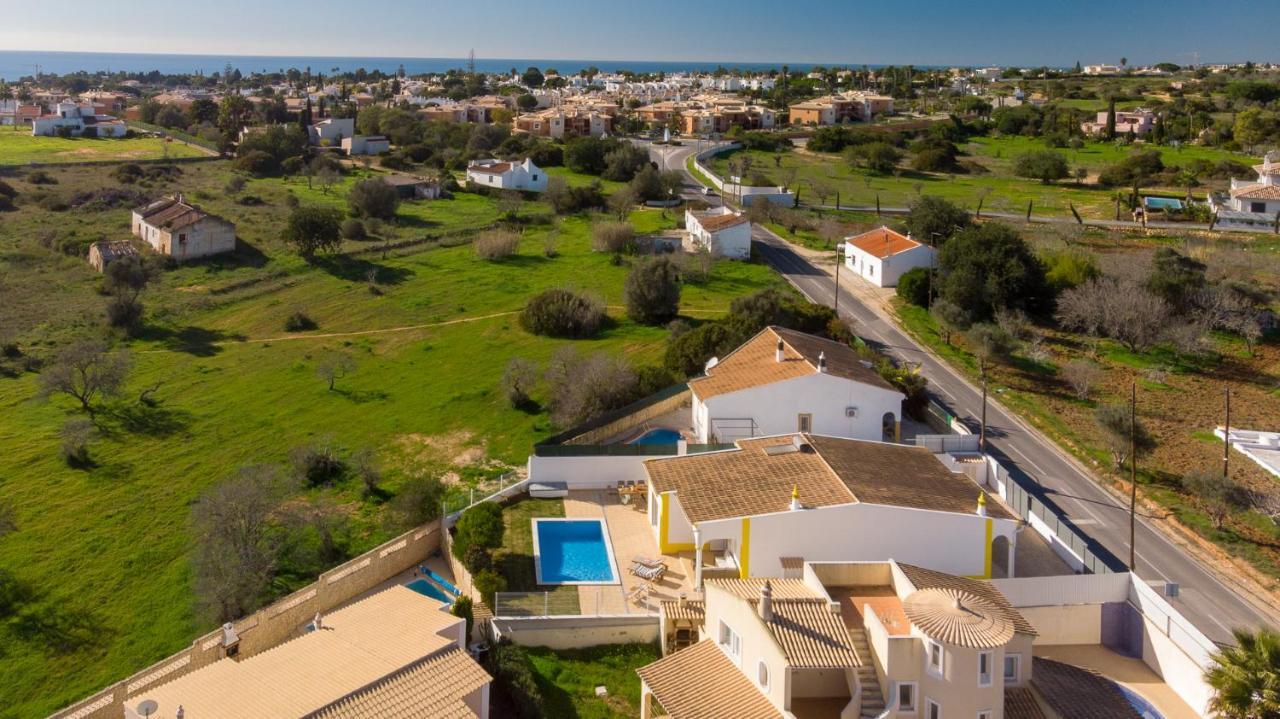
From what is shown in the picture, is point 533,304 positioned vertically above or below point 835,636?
above

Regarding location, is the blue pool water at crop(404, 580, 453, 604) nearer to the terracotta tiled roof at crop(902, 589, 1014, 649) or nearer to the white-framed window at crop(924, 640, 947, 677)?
the terracotta tiled roof at crop(902, 589, 1014, 649)

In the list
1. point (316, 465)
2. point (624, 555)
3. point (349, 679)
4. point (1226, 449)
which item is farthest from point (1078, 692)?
point (316, 465)

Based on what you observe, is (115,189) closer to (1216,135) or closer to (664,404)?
(664,404)

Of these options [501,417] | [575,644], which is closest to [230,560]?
[575,644]

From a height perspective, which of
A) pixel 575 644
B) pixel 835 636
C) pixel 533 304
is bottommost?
pixel 575 644

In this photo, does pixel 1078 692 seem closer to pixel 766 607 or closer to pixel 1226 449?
pixel 766 607

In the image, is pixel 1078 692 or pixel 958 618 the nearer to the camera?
pixel 958 618
